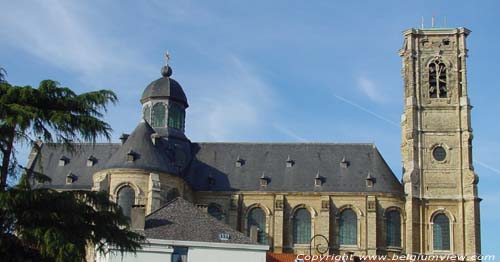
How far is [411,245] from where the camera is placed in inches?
1842

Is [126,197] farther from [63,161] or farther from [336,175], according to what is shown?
[336,175]

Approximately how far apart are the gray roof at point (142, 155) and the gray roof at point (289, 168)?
4427 millimetres

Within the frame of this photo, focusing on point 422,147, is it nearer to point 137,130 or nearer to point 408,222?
point 408,222

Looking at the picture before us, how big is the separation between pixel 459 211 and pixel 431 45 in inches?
432

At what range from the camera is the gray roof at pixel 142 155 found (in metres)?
44.5

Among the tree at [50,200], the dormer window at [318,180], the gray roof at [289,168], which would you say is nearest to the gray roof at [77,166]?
the gray roof at [289,168]

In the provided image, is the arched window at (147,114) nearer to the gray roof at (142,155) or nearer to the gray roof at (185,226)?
the gray roof at (142,155)

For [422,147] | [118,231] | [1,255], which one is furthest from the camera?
[422,147]

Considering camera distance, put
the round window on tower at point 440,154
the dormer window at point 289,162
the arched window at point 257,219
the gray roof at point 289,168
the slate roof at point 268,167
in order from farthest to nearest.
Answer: the dormer window at point 289,162, the round window on tower at point 440,154, the gray roof at point 289,168, the slate roof at point 268,167, the arched window at point 257,219

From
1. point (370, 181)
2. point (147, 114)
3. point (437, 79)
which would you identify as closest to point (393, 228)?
point (370, 181)

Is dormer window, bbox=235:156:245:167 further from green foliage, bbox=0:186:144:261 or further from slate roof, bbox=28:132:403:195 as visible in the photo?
green foliage, bbox=0:186:144:261

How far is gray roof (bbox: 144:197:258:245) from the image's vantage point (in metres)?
32.6

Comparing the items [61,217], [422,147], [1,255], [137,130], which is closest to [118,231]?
[61,217]

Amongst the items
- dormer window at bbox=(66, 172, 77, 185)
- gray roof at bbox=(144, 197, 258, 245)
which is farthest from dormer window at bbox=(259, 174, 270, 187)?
gray roof at bbox=(144, 197, 258, 245)
